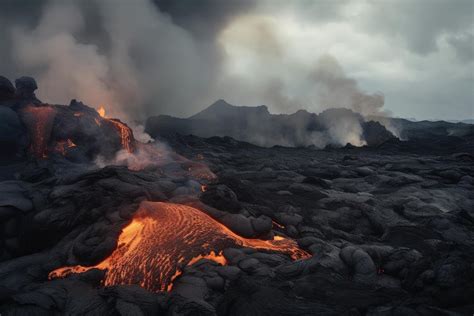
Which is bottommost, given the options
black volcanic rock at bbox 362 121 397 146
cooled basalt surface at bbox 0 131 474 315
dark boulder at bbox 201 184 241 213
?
cooled basalt surface at bbox 0 131 474 315

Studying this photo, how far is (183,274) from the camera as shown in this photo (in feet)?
24.8

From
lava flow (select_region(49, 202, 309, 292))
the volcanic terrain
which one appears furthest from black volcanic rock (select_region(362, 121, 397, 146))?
lava flow (select_region(49, 202, 309, 292))

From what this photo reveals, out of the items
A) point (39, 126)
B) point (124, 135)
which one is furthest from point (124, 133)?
point (39, 126)

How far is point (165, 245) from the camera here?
8.62 m

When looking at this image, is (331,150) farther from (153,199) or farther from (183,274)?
(183,274)

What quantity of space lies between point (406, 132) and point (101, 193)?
234 feet

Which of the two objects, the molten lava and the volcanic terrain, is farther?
the molten lava

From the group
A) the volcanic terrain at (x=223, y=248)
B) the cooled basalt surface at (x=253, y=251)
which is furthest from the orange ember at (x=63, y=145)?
the cooled basalt surface at (x=253, y=251)

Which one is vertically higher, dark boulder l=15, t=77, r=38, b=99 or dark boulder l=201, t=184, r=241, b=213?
dark boulder l=15, t=77, r=38, b=99

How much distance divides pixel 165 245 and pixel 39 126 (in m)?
17.7

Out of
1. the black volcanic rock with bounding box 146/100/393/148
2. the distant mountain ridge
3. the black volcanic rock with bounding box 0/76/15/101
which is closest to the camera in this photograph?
the black volcanic rock with bounding box 0/76/15/101

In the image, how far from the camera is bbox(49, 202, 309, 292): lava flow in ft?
25.7

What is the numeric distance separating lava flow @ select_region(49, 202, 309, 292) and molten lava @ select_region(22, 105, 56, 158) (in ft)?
48.3

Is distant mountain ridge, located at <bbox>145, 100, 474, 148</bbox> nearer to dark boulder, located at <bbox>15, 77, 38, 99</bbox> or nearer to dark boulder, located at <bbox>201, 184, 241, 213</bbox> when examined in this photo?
dark boulder, located at <bbox>15, 77, 38, 99</bbox>
